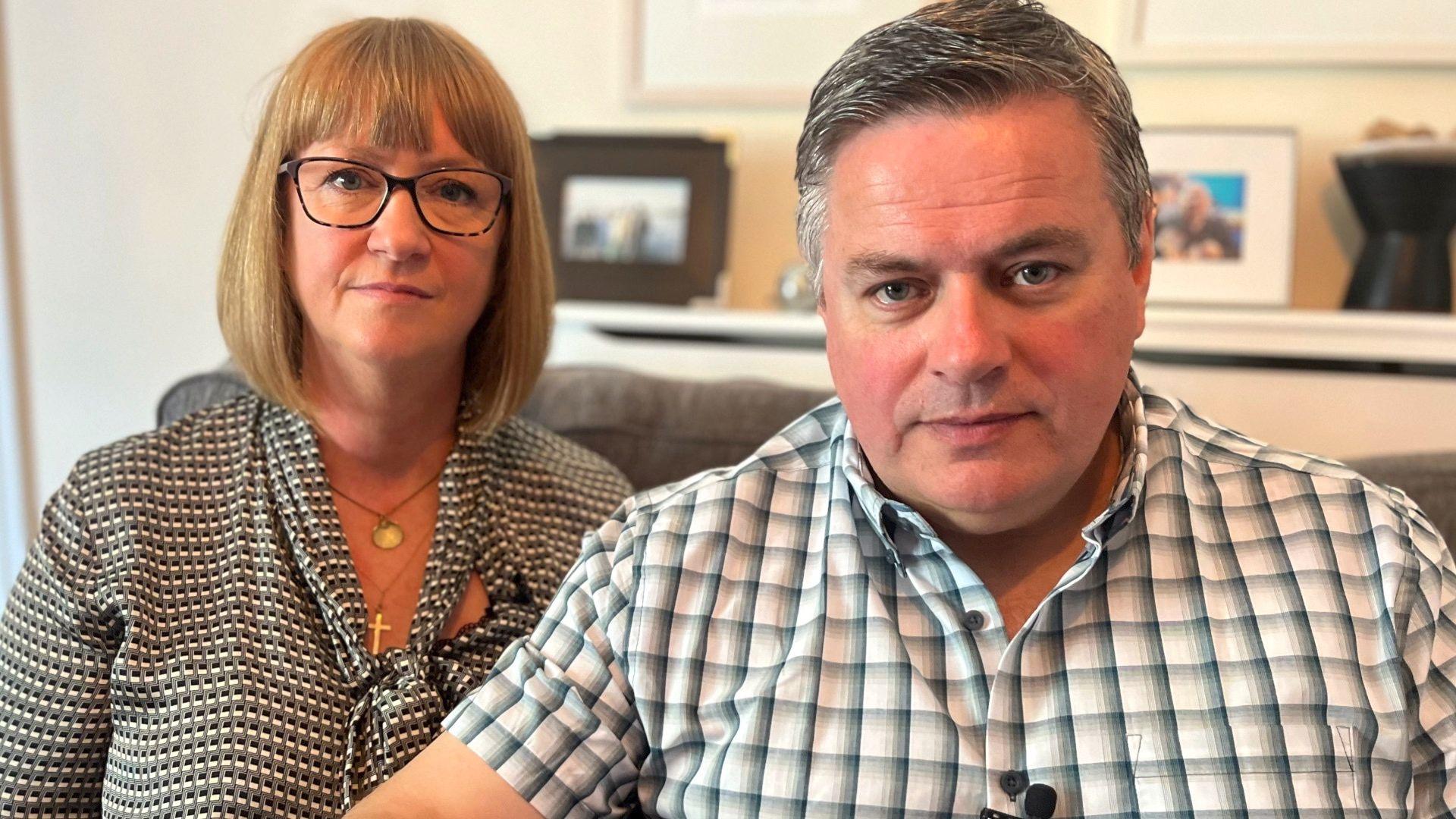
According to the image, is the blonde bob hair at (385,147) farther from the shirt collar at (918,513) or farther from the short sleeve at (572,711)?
the shirt collar at (918,513)

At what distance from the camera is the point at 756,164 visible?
2.35 m

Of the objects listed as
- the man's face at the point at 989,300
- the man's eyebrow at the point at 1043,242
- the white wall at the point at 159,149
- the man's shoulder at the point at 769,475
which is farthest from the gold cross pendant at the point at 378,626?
the white wall at the point at 159,149

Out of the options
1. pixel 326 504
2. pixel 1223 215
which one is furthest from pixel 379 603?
pixel 1223 215

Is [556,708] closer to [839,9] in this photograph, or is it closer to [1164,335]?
[1164,335]

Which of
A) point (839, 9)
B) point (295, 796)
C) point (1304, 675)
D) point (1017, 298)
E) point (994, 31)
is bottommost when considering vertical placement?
point (295, 796)

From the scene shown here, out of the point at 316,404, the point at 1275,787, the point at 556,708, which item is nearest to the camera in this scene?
the point at 1275,787

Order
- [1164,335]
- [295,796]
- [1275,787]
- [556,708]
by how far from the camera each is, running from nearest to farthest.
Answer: [1275,787]
[556,708]
[295,796]
[1164,335]

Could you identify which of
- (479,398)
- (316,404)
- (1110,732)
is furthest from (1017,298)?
(316,404)

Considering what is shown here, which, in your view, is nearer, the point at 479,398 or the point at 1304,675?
the point at 1304,675

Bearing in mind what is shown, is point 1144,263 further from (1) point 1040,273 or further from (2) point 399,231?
(2) point 399,231

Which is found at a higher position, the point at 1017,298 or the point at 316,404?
the point at 1017,298

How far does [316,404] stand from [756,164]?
1147mm

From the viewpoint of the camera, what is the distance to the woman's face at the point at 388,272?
135 centimetres

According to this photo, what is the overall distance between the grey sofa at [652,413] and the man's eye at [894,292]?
2.35 feet
